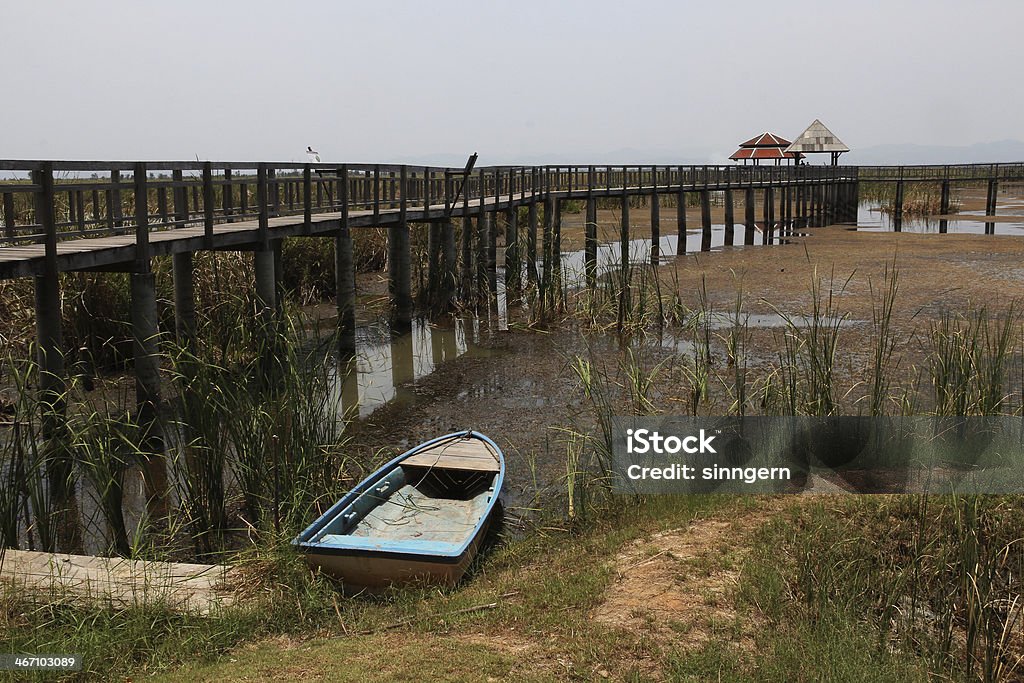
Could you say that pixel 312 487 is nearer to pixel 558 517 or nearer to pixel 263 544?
pixel 263 544

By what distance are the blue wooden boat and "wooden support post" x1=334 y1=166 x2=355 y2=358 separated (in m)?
6.06

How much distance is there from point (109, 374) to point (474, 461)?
678 cm

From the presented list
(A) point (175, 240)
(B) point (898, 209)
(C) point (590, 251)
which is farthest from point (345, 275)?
(B) point (898, 209)

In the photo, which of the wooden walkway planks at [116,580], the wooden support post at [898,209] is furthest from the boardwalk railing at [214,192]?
the wooden support post at [898,209]

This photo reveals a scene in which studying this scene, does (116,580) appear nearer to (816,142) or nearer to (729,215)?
(729,215)

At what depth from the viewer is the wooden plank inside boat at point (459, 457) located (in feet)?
29.8

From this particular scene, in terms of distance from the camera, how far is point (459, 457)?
9383 millimetres

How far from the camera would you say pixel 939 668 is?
527 cm

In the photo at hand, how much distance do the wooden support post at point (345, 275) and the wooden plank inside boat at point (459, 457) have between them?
6.16 meters

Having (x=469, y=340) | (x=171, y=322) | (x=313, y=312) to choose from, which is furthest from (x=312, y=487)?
(x=313, y=312)

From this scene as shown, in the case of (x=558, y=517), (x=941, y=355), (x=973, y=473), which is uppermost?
(x=941, y=355)

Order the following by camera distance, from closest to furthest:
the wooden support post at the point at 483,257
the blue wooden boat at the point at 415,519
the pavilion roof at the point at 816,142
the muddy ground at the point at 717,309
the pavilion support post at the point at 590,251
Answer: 1. the blue wooden boat at the point at 415,519
2. the muddy ground at the point at 717,309
3. the pavilion support post at the point at 590,251
4. the wooden support post at the point at 483,257
5. the pavilion roof at the point at 816,142

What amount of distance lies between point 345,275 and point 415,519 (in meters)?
8.20

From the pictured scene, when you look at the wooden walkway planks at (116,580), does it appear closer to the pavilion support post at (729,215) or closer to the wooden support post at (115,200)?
the wooden support post at (115,200)
